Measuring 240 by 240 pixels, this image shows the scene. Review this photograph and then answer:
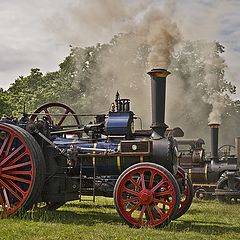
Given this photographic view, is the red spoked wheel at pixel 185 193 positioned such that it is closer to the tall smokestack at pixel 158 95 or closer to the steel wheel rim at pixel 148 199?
the tall smokestack at pixel 158 95

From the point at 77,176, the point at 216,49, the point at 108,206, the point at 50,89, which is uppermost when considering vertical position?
the point at 216,49

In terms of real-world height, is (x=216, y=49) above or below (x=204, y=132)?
above

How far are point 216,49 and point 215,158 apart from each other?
20.6 m

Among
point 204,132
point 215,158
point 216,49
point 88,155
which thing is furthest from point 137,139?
point 204,132

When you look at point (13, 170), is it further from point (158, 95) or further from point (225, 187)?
point (225, 187)

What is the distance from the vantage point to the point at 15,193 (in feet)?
25.0

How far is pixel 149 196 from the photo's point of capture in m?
7.00

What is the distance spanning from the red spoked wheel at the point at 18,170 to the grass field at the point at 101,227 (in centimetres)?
30

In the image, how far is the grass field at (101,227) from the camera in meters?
6.11

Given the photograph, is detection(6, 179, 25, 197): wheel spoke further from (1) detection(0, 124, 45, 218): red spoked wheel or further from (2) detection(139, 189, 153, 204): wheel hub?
(2) detection(139, 189, 153, 204): wheel hub

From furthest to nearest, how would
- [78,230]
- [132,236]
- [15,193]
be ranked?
[15,193] → [78,230] → [132,236]

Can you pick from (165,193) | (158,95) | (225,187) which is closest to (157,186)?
(165,193)

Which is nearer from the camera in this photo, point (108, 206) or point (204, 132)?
point (108, 206)

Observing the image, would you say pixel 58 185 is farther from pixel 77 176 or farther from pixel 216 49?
pixel 216 49
